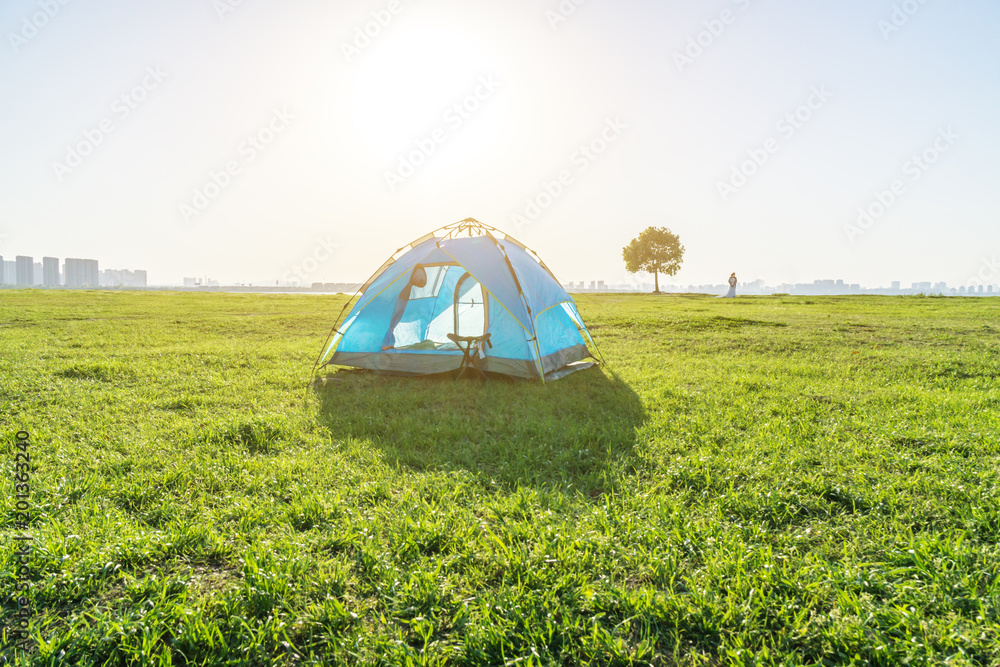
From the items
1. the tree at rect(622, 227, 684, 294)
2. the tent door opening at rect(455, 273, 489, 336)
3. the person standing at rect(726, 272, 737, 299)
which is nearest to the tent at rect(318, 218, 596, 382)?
the tent door opening at rect(455, 273, 489, 336)

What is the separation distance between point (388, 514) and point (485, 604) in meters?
1.19

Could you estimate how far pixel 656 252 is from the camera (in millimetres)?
55375

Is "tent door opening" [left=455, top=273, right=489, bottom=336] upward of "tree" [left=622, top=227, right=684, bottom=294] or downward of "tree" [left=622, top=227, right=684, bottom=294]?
downward

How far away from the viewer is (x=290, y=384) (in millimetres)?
7617

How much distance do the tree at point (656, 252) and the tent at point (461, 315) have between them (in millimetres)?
49088

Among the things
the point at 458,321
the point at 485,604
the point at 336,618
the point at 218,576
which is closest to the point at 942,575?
the point at 485,604

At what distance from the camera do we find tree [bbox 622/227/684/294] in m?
55.1

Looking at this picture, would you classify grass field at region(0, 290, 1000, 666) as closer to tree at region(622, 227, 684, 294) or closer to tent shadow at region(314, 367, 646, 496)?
tent shadow at region(314, 367, 646, 496)

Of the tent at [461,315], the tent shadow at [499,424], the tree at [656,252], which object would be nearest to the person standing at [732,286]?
the tree at [656,252]

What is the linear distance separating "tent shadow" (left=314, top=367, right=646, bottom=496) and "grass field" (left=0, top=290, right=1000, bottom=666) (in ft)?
0.13

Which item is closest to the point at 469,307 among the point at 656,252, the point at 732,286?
the point at 732,286

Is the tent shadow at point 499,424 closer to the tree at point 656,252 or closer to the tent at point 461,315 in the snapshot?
the tent at point 461,315

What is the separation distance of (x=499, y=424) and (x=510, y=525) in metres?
2.24

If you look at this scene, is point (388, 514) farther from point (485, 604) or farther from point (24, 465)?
point (24, 465)
